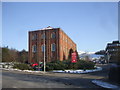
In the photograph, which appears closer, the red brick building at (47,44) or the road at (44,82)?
the road at (44,82)

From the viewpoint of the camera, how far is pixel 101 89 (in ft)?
40.9

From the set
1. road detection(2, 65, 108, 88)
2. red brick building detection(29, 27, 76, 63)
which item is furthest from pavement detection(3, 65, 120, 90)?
red brick building detection(29, 27, 76, 63)

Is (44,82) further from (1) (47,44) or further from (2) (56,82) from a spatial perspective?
(1) (47,44)

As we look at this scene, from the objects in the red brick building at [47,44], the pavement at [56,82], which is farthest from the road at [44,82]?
the red brick building at [47,44]

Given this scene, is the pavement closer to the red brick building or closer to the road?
the road

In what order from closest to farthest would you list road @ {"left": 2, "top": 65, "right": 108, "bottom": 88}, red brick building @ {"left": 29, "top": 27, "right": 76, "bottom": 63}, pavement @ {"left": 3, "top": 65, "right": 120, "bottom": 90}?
road @ {"left": 2, "top": 65, "right": 108, "bottom": 88} < pavement @ {"left": 3, "top": 65, "right": 120, "bottom": 90} < red brick building @ {"left": 29, "top": 27, "right": 76, "bottom": 63}

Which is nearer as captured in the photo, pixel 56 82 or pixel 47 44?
pixel 56 82

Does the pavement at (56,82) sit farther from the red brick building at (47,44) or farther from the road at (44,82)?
the red brick building at (47,44)

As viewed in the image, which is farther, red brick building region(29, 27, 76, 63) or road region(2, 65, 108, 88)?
red brick building region(29, 27, 76, 63)

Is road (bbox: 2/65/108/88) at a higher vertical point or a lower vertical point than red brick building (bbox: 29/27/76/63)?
lower

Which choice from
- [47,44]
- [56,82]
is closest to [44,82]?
[56,82]

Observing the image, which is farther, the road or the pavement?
the pavement

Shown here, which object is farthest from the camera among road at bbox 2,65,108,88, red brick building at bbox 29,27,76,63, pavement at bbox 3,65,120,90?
red brick building at bbox 29,27,76,63

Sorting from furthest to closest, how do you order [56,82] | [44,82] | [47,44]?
[47,44] → [56,82] → [44,82]
